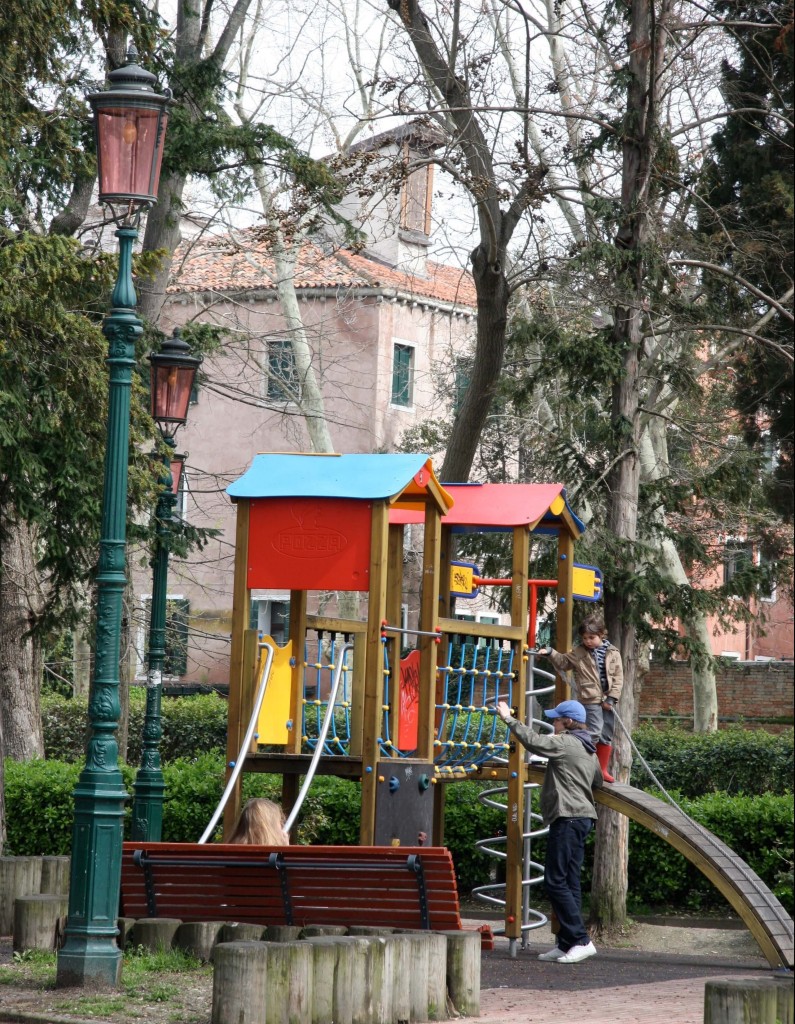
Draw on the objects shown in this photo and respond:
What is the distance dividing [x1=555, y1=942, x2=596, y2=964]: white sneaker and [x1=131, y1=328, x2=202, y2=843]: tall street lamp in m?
4.19

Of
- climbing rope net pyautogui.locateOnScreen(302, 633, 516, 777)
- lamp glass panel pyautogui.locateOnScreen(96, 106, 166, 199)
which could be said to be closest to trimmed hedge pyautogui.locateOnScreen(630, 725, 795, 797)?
climbing rope net pyautogui.locateOnScreen(302, 633, 516, 777)

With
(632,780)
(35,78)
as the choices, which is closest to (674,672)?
(632,780)

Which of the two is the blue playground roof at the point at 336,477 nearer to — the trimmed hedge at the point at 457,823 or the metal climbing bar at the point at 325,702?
the metal climbing bar at the point at 325,702

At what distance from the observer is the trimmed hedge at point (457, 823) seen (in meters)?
14.8

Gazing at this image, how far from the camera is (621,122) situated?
1420 cm

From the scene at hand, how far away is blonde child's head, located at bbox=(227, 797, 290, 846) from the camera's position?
8859 millimetres

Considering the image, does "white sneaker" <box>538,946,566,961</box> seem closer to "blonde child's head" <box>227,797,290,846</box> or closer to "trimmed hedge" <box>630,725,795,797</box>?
"blonde child's head" <box>227,797,290,846</box>

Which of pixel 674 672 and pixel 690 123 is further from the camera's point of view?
pixel 674 672

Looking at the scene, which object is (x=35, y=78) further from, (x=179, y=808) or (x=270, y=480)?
(x=179, y=808)

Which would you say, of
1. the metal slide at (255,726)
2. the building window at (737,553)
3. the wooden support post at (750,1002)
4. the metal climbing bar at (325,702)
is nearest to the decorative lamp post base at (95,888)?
the metal slide at (255,726)

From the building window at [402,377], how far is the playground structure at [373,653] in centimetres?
2393

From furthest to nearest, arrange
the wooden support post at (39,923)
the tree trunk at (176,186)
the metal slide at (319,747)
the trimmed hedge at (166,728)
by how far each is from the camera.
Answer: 1. the trimmed hedge at (166,728)
2. the tree trunk at (176,186)
3. the metal slide at (319,747)
4. the wooden support post at (39,923)

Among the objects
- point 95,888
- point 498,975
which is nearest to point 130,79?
point 95,888

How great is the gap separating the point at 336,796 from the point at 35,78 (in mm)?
8100
